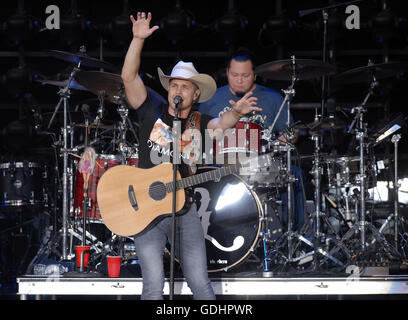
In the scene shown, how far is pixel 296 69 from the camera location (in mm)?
6086

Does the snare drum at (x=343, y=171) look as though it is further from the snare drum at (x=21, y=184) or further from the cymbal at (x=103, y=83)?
the snare drum at (x=21, y=184)

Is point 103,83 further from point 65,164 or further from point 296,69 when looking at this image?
point 296,69

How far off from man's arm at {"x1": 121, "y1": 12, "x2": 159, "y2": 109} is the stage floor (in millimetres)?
1694

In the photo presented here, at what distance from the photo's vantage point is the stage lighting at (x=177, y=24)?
7.67m

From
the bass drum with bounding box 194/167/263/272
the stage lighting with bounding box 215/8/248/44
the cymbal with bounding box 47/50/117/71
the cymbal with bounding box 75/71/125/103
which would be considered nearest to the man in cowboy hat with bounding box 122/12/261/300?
the bass drum with bounding box 194/167/263/272

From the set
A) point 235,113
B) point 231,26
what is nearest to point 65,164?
point 235,113

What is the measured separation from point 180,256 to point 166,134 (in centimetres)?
93

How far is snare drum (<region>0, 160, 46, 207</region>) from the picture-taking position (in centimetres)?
708

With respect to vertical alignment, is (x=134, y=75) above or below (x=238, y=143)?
above

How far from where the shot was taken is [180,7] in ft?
25.9

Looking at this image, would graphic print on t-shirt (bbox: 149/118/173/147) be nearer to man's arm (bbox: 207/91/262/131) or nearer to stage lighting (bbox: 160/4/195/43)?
man's arm (bbox: 207/91/262/131)
